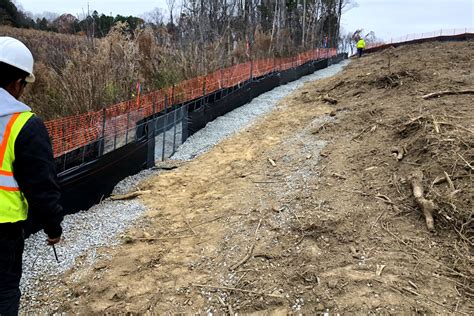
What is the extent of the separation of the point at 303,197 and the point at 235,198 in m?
0.93

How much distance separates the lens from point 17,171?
6.13ft

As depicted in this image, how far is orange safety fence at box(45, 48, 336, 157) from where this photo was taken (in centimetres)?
534

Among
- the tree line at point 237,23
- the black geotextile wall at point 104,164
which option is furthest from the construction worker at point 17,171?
the tree line at point 237,23

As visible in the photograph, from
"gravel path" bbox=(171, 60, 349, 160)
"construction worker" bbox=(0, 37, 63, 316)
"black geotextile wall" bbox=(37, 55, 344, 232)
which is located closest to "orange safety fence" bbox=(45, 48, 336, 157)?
"black geotextile wall" bbox=(37, 55, 344, 232)

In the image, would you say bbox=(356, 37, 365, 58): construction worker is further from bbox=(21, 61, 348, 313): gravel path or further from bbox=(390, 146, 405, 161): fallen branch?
bbox=(390, 146, 405, 161): fallen branch

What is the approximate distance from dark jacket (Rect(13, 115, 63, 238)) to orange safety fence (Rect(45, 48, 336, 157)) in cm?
334

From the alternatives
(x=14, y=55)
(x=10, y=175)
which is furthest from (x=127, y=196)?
(x=14, y=55)

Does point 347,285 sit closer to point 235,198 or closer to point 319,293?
point 319,293

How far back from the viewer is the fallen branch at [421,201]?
3688 mm

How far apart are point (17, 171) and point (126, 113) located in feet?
16.5

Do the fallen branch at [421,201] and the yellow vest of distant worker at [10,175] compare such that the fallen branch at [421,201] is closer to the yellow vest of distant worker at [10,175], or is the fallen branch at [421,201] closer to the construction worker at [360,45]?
the yellow vest of distant worker at [10,175]

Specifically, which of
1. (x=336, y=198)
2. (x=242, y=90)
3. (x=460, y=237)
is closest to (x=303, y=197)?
(x=336, y=198)

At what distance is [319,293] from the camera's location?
301 centimetres

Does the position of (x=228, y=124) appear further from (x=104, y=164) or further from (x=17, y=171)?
(x=17, y=171)
